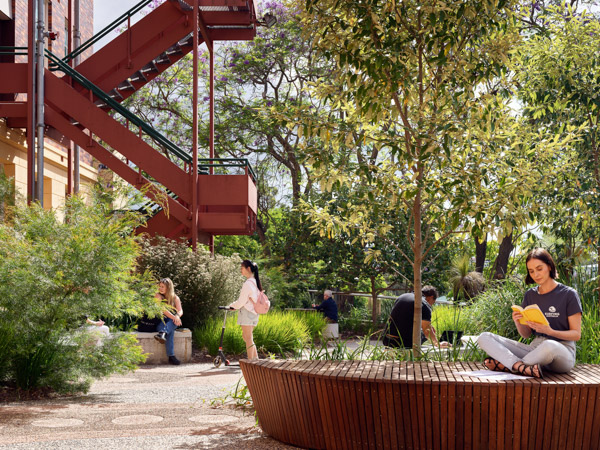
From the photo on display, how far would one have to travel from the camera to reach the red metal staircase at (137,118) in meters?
15.2

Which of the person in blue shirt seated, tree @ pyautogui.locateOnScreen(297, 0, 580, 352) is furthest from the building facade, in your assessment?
tree @ pyautogui.locateOnScreen(297, 0, 580, 352)

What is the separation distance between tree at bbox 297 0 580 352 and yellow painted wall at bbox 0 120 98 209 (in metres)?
8.11

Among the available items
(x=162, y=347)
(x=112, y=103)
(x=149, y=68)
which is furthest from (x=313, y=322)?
(x=149, y=68)

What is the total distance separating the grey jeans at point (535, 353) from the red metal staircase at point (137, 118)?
9759mm

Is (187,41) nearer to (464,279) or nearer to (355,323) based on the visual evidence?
(355,323)

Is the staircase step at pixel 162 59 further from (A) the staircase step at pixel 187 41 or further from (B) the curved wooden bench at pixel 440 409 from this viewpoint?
(B) the curved wooden bench at pixel 440 409

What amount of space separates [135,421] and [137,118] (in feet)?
30.5

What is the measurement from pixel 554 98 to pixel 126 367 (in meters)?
6.79

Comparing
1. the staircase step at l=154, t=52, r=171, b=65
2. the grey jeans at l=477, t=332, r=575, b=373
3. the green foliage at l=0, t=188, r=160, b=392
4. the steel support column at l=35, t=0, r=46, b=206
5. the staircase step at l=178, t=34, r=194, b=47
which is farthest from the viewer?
the staircase step at l=178, t=34, r=194, b=47

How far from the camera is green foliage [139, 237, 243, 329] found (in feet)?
47.8

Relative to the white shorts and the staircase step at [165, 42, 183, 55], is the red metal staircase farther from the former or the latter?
the white shorts

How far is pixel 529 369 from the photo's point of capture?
520 cm

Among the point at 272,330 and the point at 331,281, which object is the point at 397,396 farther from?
the point at 331,281

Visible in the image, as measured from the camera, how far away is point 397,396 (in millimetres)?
5055
